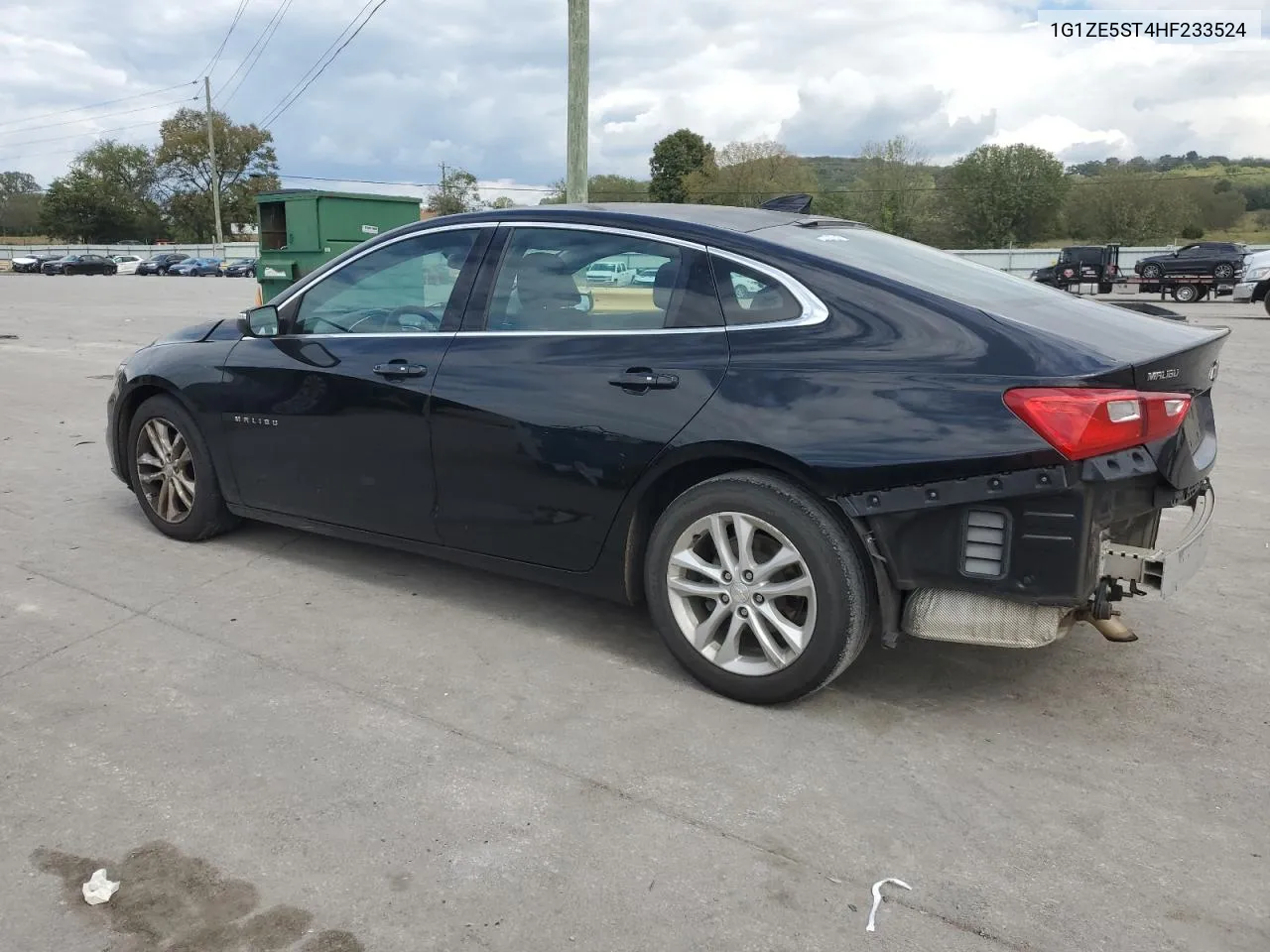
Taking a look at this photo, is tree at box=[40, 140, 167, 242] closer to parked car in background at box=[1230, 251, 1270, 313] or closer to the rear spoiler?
parked car in background at box=[1230, 251, 1270, 313]

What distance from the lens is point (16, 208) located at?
113 m

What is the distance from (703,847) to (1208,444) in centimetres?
234

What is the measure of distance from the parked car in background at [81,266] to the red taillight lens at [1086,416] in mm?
71914

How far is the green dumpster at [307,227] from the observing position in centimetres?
1627

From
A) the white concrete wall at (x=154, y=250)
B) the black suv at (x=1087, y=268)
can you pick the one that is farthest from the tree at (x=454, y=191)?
the black suv at (x=1087, y=268)

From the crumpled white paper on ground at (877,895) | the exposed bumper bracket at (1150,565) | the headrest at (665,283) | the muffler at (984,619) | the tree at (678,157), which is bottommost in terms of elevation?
the crumpled white paper on ground at (877,895)

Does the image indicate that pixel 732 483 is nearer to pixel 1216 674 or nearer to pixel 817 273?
pixel 817 273

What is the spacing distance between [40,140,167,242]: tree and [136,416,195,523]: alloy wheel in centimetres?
10292

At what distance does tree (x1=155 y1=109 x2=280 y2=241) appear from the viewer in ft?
307

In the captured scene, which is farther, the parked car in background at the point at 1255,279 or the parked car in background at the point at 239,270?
the parked car in background at the point at 239,270

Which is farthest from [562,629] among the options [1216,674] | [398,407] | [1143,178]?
[1143,178]

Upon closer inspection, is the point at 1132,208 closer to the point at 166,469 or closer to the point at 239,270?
the point at 239,270

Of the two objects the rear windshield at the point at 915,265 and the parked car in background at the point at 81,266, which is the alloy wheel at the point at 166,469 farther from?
the parked car in background at the point at 81,266

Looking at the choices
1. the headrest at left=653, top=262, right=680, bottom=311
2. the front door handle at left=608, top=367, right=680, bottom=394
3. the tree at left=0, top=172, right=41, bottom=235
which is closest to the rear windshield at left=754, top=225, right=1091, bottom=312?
the headrest at left=653, top=262, right=680, bottom=311
